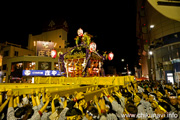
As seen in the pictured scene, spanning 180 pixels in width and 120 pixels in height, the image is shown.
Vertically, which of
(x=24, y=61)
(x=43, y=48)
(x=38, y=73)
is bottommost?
(x=38, y=73)

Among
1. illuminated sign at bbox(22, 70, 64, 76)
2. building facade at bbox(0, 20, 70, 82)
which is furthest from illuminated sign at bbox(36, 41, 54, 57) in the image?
illuminated sign at bbox(22, 70, 64, 76)

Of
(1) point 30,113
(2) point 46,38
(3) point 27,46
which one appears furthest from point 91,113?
(3) point 27,46

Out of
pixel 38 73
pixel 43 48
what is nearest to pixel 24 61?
pixel 38 73

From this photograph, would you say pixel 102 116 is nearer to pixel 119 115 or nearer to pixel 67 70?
pixel 119 115

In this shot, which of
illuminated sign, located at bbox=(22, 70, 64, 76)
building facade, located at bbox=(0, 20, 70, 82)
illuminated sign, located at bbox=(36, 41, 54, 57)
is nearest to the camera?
illuminated sign, located at bbox=(22, 70, 64, 76)

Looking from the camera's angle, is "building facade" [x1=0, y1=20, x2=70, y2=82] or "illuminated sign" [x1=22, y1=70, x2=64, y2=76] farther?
"building facade" [x1=0, y1=20, x2=70, y2=82]

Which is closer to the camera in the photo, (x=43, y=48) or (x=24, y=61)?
(x=24, y=61)

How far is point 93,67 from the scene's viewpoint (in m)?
13.0

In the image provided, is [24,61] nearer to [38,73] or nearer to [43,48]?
[38,73]

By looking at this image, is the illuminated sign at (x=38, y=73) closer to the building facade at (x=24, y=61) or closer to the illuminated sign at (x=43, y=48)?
the building facade at (x=24, y=61)

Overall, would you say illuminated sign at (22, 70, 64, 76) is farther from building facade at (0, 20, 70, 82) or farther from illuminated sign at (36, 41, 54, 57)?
illuminated sign at (36, 41, 54, 57)

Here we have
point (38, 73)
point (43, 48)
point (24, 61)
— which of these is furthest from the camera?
point (43, 48)

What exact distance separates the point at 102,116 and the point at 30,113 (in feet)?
4.99

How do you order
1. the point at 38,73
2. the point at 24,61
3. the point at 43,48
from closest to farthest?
the point at 38,73 → the point at 24,61 → the point at 43,48
